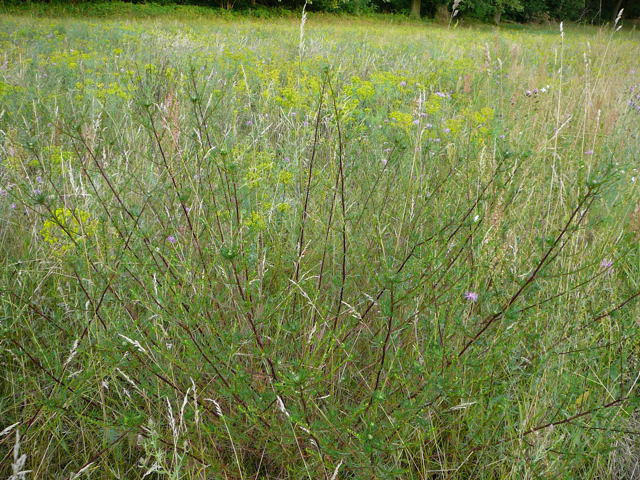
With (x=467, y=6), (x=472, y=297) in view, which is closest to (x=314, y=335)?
(x=472, y=297)

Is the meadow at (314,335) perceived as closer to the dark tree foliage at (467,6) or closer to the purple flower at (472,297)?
the purple flower at (472,297)

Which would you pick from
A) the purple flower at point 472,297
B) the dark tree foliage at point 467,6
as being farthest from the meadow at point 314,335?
the dark tree foliage at point 467,6

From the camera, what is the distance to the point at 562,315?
5.90 ft

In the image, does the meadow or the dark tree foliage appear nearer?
the meadow

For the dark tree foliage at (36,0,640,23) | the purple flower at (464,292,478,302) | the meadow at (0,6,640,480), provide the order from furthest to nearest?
1. the dark tree foliage at (36,0,640,23)
2. the purple flower at (464,292,478,302)
3. the meadow at (0,6,640,480)

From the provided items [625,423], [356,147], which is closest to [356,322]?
[625,423]

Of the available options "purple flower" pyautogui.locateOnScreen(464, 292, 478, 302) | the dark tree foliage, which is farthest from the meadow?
the dark tree foliage

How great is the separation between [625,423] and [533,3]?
43860 millimetres

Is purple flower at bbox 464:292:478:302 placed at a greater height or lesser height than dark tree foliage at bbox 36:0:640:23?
lesser

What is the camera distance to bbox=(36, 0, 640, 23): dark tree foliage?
2542 centimetres

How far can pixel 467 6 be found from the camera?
33969 millimetres

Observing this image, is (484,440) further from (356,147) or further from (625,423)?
(356,147)

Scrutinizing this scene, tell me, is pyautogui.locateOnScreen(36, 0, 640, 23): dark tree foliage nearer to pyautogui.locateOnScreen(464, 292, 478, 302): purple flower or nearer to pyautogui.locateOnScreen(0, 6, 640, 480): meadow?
pyautogui.locateOnScreen(0, 6, 640, 480): meadow

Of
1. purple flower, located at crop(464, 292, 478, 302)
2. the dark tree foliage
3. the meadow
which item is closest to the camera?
the meadow
